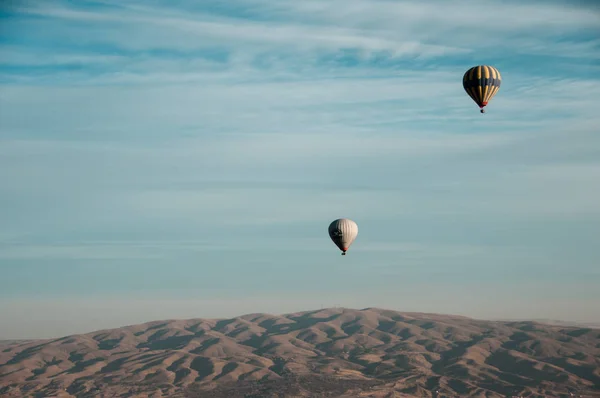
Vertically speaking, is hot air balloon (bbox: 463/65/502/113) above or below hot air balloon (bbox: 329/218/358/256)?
above

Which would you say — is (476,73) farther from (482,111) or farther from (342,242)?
(342,242)

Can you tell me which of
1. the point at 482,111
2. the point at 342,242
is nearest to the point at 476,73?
the point at 482,111

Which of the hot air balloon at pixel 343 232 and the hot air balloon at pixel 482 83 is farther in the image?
the hot air balloon at pixel 343 232

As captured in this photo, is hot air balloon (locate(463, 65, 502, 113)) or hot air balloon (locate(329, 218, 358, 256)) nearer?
hot air balloon (locate(463, 65, 502, 113))

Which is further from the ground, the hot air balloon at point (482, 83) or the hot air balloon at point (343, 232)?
the hot air balloon at point (482, 83)
